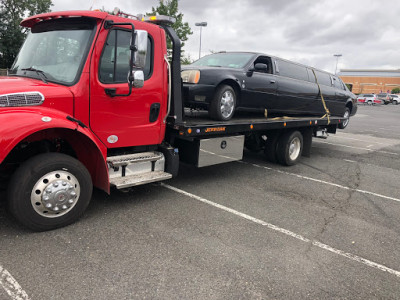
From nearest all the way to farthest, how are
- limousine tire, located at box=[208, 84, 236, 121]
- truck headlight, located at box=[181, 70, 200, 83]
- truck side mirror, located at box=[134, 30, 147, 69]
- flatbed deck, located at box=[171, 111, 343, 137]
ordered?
truck side mirror, located at box=[134, 30, 147, 69] → flatbed deck, located at box=[171, 111, 343, 137] → truck headlight, located at box=[181, 70, 200, 83] → limousine tire, located at box=[208, 84, 236, 121]

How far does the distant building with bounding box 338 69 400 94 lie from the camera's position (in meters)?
93.2

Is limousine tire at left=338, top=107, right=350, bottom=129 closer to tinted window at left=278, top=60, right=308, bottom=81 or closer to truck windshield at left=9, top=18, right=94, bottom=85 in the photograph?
tinted window at left=278, top=60, right=308, bottom=81

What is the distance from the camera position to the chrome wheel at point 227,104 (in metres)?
5.67

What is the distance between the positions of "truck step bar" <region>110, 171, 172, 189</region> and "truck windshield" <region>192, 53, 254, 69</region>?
284cm

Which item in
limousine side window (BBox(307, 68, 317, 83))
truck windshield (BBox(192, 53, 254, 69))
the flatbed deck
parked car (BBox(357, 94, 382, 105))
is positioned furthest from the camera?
parked car (BBox(357, 94, 382, 105))

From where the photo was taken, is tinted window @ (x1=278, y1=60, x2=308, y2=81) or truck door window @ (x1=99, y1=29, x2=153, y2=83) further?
→ tinted window @ (x1=278, y1=60, x2=308, y2=81)

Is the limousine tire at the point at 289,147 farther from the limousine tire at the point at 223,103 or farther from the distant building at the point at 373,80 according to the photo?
the distant building at the point at 373,80

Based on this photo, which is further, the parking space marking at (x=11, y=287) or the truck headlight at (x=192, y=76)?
the truck headlight at (x=192, y=76)

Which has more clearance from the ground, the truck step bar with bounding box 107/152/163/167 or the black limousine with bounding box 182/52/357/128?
the black limousine with bounding box 182/52/357/128

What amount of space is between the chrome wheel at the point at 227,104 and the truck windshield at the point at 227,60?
2.52 feet

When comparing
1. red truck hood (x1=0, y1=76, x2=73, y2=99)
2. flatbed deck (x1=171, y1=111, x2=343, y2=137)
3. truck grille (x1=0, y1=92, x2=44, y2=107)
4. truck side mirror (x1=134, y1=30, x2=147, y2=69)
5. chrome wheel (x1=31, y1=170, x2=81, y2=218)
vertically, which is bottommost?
chrome wheel (x1=31, y1=170, x2=81, y2=218)

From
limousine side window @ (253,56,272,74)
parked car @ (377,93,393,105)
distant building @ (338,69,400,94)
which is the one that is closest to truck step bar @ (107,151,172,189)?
limousine side window @ (253,56,272,74)

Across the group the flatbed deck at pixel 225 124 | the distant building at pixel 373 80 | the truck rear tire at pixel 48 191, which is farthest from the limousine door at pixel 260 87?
the distant building at pixel 373 80

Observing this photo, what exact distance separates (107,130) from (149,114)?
65cm
